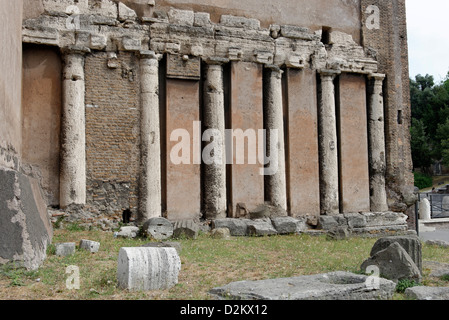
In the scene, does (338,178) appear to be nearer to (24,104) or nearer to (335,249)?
(335,249)

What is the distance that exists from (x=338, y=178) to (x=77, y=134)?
23.2ft

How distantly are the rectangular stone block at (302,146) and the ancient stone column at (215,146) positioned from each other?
1925mm

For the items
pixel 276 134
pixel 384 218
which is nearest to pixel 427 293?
pixel 276 134

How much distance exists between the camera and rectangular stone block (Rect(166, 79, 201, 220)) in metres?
10.3

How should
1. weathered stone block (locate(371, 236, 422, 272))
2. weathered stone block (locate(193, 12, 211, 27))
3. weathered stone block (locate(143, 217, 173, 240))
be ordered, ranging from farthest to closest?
1. weathered stone block (locate(193, 12, 211, 27))
2. weathered stone block (locate(143, 217, 173, 240))
3. weathered stone block (locate(371, 236, 422, 272))

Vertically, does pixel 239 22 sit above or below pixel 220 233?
above

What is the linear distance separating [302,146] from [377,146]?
2524mm

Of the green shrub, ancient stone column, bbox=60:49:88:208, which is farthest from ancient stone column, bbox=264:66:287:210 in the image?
the green shrub

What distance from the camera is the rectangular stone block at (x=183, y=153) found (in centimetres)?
1032

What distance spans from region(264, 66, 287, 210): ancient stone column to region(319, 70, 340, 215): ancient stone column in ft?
4.12

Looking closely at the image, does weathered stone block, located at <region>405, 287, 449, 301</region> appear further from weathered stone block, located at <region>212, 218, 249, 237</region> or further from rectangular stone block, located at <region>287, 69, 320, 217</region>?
rectangular stone block, located at <region>287, 69, 320, 217</region>

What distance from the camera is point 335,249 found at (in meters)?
8.54

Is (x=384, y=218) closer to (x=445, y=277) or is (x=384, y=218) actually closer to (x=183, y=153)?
(x=183, y=153)

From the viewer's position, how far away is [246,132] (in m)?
11.1
